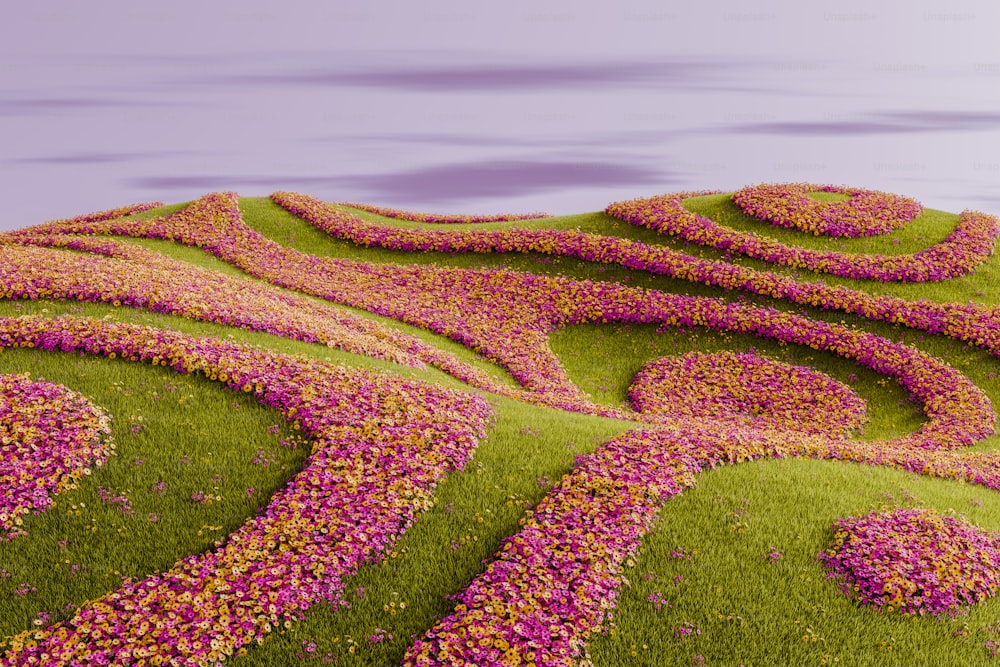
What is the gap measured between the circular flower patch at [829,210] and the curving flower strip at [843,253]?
2.88 m

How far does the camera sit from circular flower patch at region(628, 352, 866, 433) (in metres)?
34.7

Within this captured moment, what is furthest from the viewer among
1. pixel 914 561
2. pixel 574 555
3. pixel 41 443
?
pixel 41 443

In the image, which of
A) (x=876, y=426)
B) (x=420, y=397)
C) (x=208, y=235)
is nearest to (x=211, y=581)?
(x=420, y=397)

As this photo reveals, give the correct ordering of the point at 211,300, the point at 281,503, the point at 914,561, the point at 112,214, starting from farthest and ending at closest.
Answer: the point at 112,214
the point at 211,300
the point at 281,503
the point at 914,561

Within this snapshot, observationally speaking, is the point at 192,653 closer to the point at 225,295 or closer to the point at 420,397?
the point at 420,397

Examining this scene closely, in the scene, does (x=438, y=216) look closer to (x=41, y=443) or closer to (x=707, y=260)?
(x=707, y=260)

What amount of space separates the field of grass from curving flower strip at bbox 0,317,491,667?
0.34ft

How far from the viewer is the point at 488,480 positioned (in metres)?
21.1

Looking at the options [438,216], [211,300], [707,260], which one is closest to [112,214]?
[438,216]

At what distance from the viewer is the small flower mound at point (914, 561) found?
59.9ft

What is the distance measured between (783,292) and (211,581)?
34.4m

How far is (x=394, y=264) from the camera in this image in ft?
165

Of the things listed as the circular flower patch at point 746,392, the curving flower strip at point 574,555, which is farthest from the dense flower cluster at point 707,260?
the curving flower strip at point 574,555

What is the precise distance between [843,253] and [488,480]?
34626 mm
